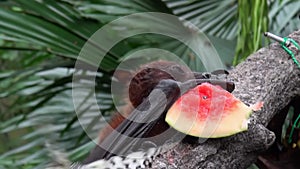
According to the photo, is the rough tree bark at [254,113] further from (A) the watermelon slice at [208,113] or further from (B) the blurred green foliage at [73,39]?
(B) the blurred green foliage at [73,39]

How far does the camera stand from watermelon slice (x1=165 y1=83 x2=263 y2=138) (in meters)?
0.64

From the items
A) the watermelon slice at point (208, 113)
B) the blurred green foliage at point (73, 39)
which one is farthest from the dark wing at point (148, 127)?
the blurred green foliage at point (73, 39)

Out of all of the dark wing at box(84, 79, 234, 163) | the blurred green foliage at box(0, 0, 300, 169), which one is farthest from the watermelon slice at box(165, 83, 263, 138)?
the blurred green foliage at box(0, 0, 300, 169)

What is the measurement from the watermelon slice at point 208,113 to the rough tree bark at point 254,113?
0.02 metres

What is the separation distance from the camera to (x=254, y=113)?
0.72m

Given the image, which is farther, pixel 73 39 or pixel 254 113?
pixel 73 39

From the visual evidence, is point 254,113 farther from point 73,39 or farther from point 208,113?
point 73,39

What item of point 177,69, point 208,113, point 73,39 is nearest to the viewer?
point 208,113

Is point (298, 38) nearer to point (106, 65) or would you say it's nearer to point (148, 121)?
point (148, 121)

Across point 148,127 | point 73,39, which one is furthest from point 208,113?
point 73,39

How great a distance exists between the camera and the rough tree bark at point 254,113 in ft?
2.11

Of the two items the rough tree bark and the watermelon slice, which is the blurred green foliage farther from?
the watermelon slice

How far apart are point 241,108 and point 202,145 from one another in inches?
2.8

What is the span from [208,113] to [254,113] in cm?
10
